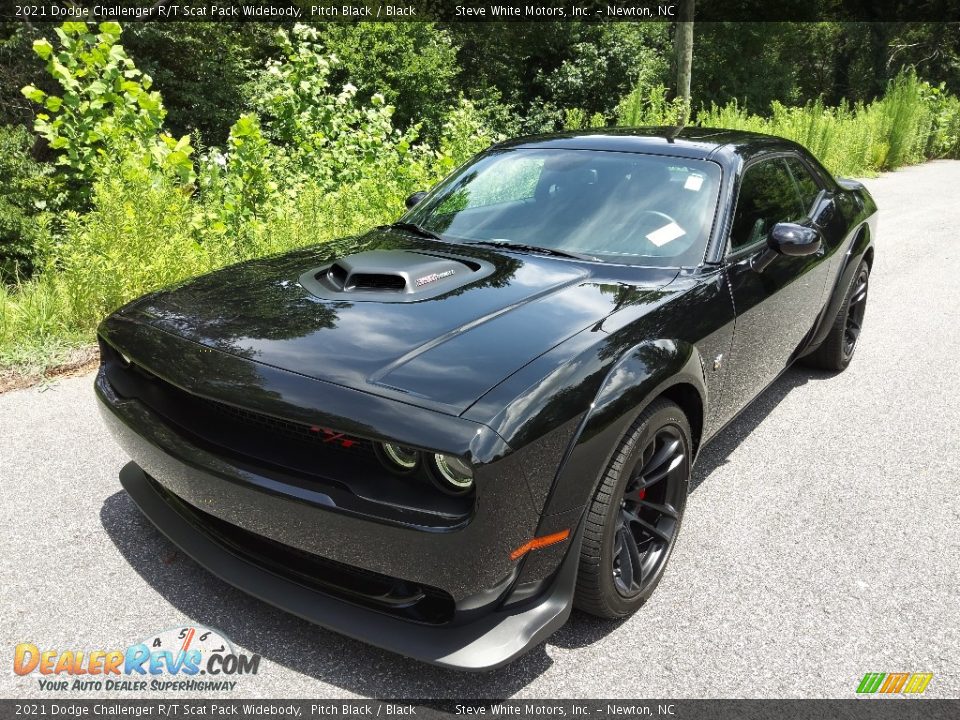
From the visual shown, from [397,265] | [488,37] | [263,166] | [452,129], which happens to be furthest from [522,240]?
[488,37]

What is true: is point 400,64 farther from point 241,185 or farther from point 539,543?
point 539,543

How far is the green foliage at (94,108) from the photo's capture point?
5.59m

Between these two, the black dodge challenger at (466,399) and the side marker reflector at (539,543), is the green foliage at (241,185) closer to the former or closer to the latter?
the black dodge challenger at (466,399)

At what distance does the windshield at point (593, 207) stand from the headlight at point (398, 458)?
1445mm

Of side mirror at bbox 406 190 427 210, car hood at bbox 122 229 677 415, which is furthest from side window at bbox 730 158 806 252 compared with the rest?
side mirror at bbox 406 190 427 210

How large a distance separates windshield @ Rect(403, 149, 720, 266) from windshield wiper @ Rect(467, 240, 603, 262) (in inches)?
0.8

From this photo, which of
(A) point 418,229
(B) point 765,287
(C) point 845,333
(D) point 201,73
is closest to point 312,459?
(A) point 418,229

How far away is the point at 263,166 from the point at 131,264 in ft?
5.95

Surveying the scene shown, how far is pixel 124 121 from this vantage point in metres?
5.79

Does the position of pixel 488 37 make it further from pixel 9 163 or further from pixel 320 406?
pixel 320 406

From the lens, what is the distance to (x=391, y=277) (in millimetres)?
2795

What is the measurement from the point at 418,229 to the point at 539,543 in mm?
1992

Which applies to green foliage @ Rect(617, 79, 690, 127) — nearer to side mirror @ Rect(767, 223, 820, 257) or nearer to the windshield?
the windshield

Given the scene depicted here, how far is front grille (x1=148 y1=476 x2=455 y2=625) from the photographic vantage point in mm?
2086
